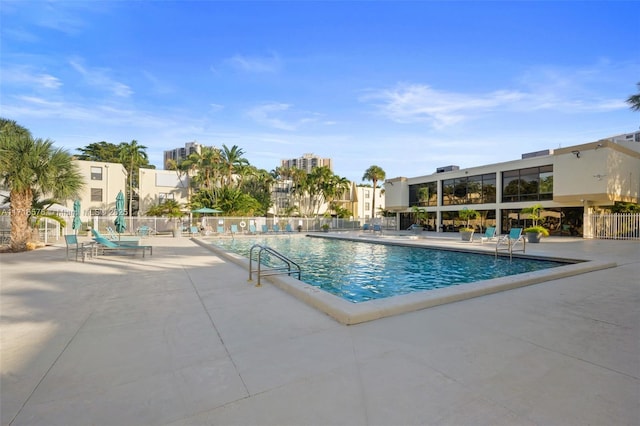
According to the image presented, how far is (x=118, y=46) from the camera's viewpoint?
41.5 feet

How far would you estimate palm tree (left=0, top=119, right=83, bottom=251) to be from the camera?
37.9ft

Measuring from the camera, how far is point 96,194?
3194 centimetres

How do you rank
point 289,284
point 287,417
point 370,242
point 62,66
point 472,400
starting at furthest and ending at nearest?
point 370,242, point 62,66, point 289,284, point 472,400, point 287,417

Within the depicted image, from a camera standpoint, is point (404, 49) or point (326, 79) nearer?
point (404, 49)

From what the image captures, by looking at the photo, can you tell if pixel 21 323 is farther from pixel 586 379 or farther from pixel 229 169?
pixel 229 169

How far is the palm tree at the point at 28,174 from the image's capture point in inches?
455

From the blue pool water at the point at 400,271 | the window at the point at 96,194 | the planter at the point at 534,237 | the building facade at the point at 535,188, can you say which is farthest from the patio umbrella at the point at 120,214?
the building facade at the point at 535,188

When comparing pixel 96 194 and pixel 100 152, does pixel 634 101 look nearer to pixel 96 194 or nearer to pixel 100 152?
pixel 96 194

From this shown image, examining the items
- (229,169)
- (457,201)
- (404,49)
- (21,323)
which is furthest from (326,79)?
(229,169)

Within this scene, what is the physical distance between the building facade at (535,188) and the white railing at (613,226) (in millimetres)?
1183

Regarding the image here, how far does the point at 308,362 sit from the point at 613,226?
967 inches

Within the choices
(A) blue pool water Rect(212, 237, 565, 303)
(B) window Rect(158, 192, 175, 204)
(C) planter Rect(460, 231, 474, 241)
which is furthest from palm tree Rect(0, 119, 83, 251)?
(B) window Rect(158, 192, 175, 204)

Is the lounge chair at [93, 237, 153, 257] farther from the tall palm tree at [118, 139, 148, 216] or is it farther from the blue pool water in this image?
the tall palm tree at [118, 139, 148, 216]

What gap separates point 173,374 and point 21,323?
293 centimetres
